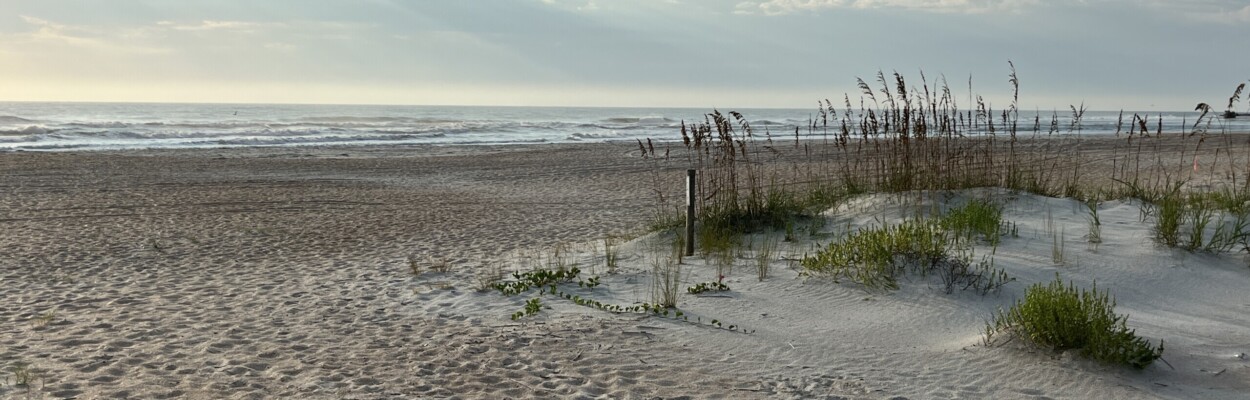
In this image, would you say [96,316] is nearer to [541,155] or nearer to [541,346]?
[541,346]

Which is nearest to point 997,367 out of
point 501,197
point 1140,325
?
point 1140,325

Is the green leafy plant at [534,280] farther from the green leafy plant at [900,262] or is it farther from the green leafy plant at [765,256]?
the green leafy plant at [900,262]

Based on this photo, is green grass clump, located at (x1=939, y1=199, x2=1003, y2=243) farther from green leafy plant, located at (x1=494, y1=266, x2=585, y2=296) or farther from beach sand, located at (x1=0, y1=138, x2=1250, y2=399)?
green leafy plant, located at (x1=494, y1=266, x2=585, y2=296)

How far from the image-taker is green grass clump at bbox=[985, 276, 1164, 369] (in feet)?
14.8

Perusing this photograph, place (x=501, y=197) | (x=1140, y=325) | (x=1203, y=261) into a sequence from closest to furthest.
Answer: (x=1140, y=325)
(x=1203, y=261)
(x=501, y=197)

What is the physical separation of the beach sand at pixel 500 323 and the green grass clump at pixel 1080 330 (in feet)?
0.24

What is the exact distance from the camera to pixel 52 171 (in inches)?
696

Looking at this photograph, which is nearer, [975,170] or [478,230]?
[975,170]

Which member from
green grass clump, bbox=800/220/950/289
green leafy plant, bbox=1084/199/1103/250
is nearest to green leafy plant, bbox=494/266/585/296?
green grass clump, bbox=800/220/950/289

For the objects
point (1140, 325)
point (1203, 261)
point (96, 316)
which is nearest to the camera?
point (1140, 325)

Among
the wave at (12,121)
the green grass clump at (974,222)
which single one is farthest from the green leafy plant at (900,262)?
the wave at (12,121)

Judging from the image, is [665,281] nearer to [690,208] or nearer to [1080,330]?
[690,208]

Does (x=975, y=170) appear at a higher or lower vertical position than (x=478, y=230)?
higher

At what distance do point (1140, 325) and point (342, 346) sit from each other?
4.69 m
